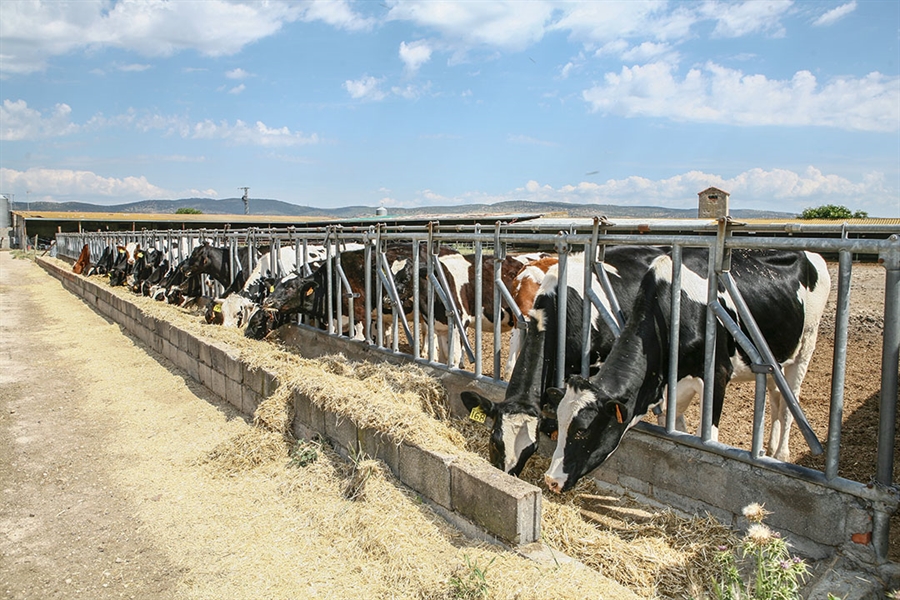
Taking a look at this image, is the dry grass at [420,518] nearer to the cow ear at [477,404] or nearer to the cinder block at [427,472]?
the cinder block at [427,472]

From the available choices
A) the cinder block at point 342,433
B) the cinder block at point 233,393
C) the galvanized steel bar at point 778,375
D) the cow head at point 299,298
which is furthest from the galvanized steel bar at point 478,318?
the cow head at point 299,298

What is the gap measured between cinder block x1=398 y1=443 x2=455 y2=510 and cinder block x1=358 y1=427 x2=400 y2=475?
6 cm

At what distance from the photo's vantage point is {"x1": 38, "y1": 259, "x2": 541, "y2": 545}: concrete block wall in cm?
351

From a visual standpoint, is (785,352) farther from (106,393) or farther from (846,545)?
(106,393)

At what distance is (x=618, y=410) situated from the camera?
3.86 m

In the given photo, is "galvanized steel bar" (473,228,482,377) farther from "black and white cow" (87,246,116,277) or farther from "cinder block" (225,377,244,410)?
"black and white cow" (87,246,116,277)

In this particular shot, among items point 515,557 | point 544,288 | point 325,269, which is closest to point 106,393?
point 325,269

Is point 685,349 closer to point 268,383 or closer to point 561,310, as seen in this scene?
point 561,310

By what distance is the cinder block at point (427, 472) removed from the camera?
13.1 feet

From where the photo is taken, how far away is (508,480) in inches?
145

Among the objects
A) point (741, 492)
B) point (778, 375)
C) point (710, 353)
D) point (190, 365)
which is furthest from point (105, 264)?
point (778, 375)

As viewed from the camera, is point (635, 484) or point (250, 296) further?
point (250, 296)

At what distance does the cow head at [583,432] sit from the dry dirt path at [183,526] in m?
0.62

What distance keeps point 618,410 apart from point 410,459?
1422 mm
